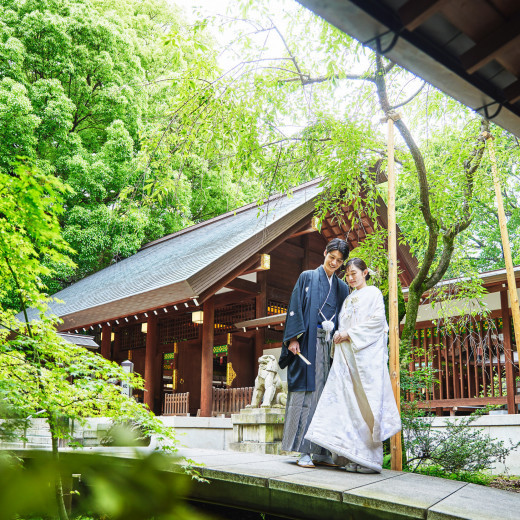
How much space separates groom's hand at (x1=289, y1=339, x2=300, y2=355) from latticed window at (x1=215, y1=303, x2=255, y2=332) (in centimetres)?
727

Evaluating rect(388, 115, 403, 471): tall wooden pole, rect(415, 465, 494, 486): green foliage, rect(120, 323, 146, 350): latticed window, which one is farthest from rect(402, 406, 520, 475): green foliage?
rect(120, 323, 146, 350): latticed window

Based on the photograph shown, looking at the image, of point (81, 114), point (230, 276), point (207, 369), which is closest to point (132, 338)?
point (207, 369)

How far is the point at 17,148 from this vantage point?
628 inches

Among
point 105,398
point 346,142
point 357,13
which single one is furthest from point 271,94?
point 357,13

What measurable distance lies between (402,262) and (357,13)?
10.3 meters

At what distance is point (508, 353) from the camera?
8.01 metres

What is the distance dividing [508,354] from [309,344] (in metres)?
4.76

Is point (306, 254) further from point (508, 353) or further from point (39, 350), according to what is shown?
point (39, 350)

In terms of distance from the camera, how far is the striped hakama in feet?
14.2

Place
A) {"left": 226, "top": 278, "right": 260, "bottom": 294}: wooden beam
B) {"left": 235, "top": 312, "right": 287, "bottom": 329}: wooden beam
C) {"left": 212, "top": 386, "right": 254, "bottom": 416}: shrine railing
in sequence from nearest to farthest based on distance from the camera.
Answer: {"left": 212, "top": 386, "right": 254, "bottom": 416}: shrine railing < {"left": 235, "top": 312, "right": 287, "bottom": 329}: wooden beam < {"left": 226, "top": 278, "right": 260, "bottom": 294}: wooden beam

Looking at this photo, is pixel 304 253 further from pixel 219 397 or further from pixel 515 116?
pixel 515 116

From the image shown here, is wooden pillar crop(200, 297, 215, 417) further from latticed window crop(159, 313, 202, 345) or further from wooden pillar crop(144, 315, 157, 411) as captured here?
latticed window crop(159, 313, 202, 345)

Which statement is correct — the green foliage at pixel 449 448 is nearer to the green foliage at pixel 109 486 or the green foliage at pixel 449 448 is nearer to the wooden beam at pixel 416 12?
the wooden beam at pixel 416 12

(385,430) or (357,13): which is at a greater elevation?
(357,13)
